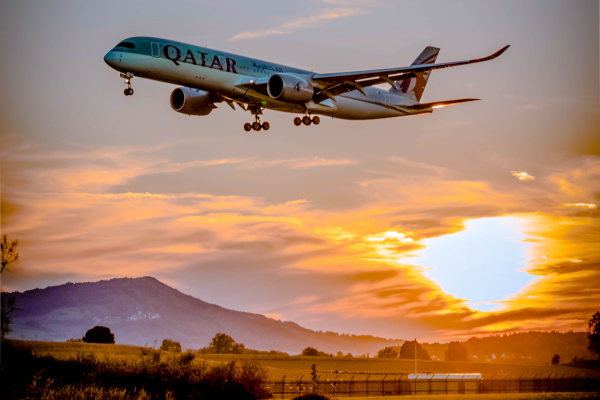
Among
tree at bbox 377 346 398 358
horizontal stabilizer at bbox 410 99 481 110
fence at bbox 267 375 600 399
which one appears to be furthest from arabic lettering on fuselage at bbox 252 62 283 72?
tree at bbox 377 346 398 358

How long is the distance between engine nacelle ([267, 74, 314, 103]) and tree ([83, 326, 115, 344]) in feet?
151

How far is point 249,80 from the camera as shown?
4178cm

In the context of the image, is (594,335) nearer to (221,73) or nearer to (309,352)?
(309,352)

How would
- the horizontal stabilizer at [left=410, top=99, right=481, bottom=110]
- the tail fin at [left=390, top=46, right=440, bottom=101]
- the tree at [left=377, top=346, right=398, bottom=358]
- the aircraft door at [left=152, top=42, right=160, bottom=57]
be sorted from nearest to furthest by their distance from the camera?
the aircraft door at [left=152, top=42, right=160, bottom=57]
the horizontal stabilizer at [left=410, top=99, right=481, bottom=110]
the tail fin at [left=390, top=46, right=440, bottom=101]
the tree at [left=377, top=346, right=398, bottom=358]

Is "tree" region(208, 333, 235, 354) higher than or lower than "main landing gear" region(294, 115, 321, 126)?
lower

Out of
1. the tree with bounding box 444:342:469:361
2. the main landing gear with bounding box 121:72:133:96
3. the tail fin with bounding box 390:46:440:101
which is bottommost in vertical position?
the tree with bounding box 444:342:469:361

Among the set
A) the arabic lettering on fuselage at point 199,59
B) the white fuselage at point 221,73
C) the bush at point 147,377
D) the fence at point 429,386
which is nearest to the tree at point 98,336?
the fence at point 429,386

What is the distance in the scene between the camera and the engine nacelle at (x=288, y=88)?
41.2 metres

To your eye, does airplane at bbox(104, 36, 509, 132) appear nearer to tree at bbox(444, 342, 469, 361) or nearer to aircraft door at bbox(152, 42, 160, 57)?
aircraft door at bbox(152, 42, 160, 57)

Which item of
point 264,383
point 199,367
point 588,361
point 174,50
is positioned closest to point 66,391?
point 199,367

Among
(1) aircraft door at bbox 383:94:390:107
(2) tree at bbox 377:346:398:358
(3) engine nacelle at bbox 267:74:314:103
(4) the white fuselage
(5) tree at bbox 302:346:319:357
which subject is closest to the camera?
(4) the white fuselage

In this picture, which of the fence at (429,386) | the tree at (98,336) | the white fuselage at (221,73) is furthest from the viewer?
the tree at (98,336)

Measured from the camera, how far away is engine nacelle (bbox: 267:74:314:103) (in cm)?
4125

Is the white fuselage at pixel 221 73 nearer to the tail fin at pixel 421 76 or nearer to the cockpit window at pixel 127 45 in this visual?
the cockpit window at pixel 127 45
